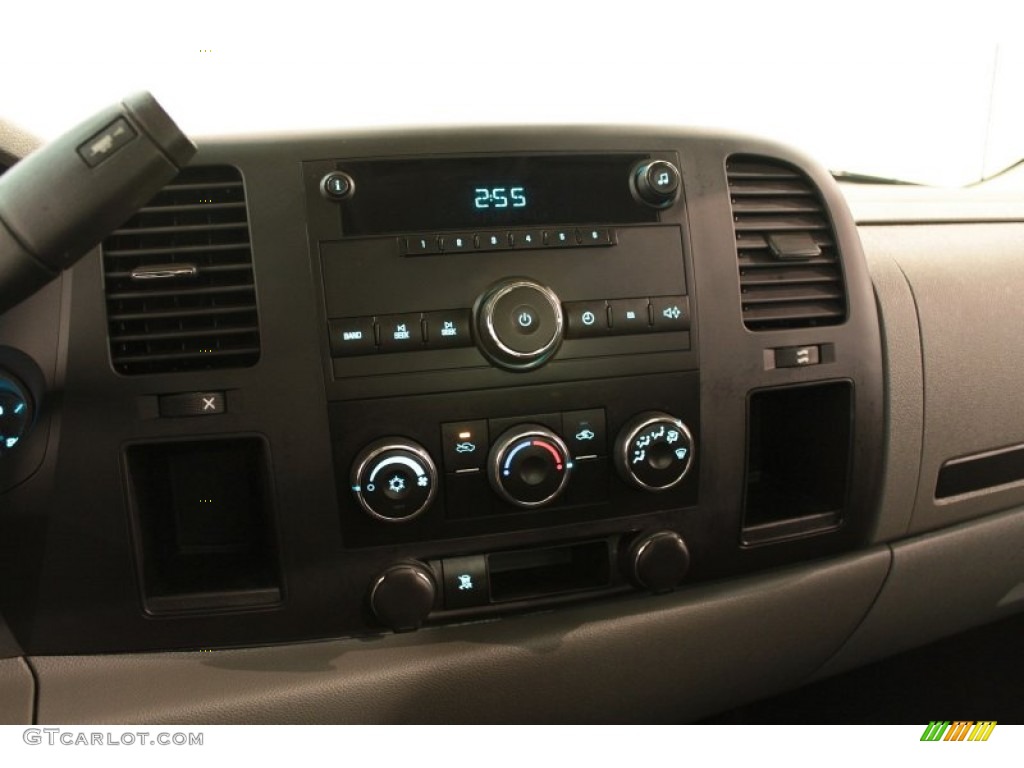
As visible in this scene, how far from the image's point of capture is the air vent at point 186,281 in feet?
2.93

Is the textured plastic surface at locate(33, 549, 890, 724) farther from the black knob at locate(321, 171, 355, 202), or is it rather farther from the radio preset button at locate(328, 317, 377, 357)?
the black knob at locate(321, 171, 355, 202)

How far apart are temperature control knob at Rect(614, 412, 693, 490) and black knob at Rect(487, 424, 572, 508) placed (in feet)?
0.26

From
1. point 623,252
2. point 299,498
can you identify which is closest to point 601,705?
point 299,498

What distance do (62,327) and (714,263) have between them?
30.1 inches

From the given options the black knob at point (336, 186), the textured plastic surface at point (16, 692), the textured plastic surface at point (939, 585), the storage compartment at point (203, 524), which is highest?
the black knob at point (336, 186)

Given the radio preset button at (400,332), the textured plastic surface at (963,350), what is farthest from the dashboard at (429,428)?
the textured plastic surface at (963,350)

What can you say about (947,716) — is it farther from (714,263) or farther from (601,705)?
(714,263)

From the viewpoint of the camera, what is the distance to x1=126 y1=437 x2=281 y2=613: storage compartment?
0.95 m

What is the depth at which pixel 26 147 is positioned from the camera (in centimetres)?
91

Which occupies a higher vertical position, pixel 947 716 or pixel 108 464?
pixel 108 464

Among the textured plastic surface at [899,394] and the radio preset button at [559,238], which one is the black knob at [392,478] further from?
the textured plastic surface at [899,394]

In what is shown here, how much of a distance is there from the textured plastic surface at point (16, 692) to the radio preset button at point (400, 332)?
0.54 metres
